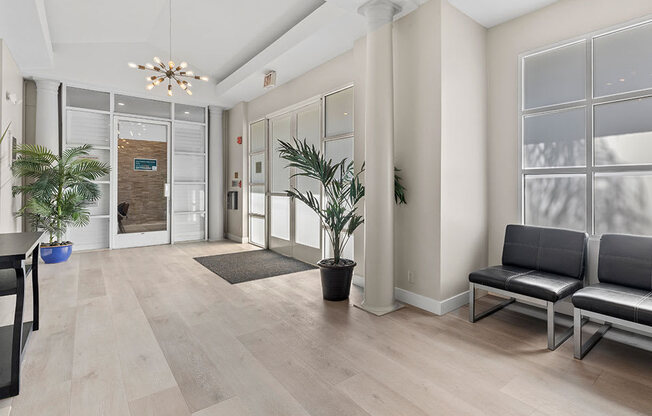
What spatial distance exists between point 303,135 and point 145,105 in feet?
11.7

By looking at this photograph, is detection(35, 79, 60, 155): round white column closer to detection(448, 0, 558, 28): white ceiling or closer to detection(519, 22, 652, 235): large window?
detection(448, 0, 558, 28): white ceiling

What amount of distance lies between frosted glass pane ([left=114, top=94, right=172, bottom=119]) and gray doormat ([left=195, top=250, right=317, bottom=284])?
10.7ft

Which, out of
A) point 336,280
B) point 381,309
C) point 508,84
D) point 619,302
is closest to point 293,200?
point 336,280

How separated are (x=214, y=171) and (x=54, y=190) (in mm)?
2833

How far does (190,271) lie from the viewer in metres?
4.71

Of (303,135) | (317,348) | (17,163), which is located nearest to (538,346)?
(317,348)

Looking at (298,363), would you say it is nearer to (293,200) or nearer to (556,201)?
(556,201)

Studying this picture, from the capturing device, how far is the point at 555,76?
315cm

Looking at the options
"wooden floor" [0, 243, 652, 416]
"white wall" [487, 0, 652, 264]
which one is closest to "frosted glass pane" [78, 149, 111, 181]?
"wooden floor" [0, 243, 652, 416]

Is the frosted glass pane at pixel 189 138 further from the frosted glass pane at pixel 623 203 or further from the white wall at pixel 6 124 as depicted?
the frosted glass pane at pixel 623 203

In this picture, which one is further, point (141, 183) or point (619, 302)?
point (141, 183)


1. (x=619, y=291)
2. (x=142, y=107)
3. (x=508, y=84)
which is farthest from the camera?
(x=142, y=107)

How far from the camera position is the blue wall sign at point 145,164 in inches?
260

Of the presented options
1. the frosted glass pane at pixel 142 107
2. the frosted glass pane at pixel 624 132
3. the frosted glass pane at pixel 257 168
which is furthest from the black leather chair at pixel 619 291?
the frosted glass pane at pixel 142 107
